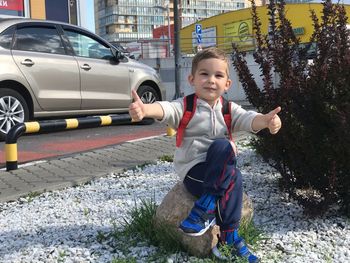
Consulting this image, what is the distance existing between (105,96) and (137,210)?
504 cm

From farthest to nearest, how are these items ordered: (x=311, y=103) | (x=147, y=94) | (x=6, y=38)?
(x=147, y=94), (x=6, y=38), (x=311, y=103)

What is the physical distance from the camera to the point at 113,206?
376 centimetres

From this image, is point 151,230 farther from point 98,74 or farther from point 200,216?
point 98,74

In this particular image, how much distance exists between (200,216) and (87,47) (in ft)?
19.1

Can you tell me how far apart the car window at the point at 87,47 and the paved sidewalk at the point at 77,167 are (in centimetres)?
195

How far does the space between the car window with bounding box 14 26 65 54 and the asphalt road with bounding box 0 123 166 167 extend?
1275mm

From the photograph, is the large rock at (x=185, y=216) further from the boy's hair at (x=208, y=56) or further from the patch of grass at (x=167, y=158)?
the patch of grass at (x=167, y=158)

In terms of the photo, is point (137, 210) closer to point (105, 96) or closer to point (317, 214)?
point (317, 214)

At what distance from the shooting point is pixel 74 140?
7.23 meters

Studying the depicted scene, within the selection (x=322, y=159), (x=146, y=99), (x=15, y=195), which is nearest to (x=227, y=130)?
(x=322, y=159)

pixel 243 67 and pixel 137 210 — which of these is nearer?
pixel 137 210

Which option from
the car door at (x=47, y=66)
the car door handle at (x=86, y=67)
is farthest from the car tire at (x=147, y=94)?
the car door at (x=47, y=66)

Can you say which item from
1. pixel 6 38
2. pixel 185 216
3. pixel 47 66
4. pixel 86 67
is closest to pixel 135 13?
pixel 86 67

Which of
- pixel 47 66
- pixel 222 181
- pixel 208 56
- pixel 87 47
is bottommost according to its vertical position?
pixel 222 181
